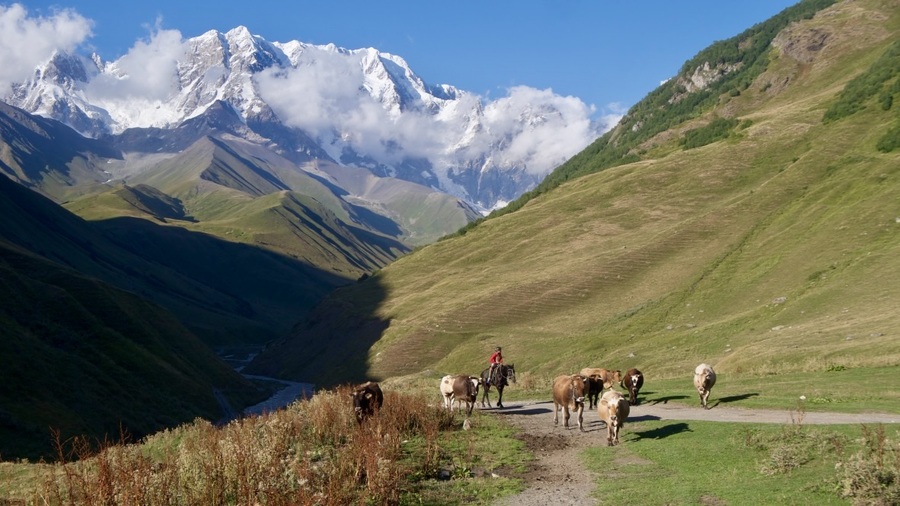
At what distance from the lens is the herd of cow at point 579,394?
77.9 feet

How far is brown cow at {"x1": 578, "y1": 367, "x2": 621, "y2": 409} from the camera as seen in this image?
32.5 metres

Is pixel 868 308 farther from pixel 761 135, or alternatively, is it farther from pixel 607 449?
pixel 761 135

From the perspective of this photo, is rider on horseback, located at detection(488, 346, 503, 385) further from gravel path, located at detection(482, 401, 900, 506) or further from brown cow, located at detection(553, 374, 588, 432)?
brown cow, located at detection(553, 374, 588, 432)

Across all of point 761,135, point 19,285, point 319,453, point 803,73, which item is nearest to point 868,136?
point 761,135

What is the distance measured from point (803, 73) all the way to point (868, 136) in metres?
94.5

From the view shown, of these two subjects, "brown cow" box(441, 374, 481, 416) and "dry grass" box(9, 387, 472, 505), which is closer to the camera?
"dry grass" box(9, 387, 472, 505)

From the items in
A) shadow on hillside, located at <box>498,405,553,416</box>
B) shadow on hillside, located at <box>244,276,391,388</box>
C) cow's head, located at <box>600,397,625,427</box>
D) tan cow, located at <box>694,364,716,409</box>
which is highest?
shadow on hillside, located at <box>244,276,391,388</box>

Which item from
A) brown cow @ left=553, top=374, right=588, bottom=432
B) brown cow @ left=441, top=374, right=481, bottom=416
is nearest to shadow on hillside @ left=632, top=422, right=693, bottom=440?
brown cow @ left=553, top=374, right=588, bottom=432

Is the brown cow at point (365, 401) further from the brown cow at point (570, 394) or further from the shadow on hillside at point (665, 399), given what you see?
the shadow on hillside at point (665, 399)

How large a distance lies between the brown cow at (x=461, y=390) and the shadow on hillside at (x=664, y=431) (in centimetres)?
851

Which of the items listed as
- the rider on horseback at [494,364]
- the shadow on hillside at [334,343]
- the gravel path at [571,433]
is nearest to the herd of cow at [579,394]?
the rider on horseback at [494,364]

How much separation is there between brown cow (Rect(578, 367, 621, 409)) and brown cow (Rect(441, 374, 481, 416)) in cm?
558

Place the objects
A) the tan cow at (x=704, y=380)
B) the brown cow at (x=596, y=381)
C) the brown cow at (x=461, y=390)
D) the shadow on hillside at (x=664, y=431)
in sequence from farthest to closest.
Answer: the brown cow at (x=596, y=381) < the brown cow at (x=461, y=390) < the tan cow at (x=704, y=380) < the shadow on hillside at (x=664, y=431)

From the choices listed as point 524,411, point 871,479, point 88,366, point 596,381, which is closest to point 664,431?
point 596,381
